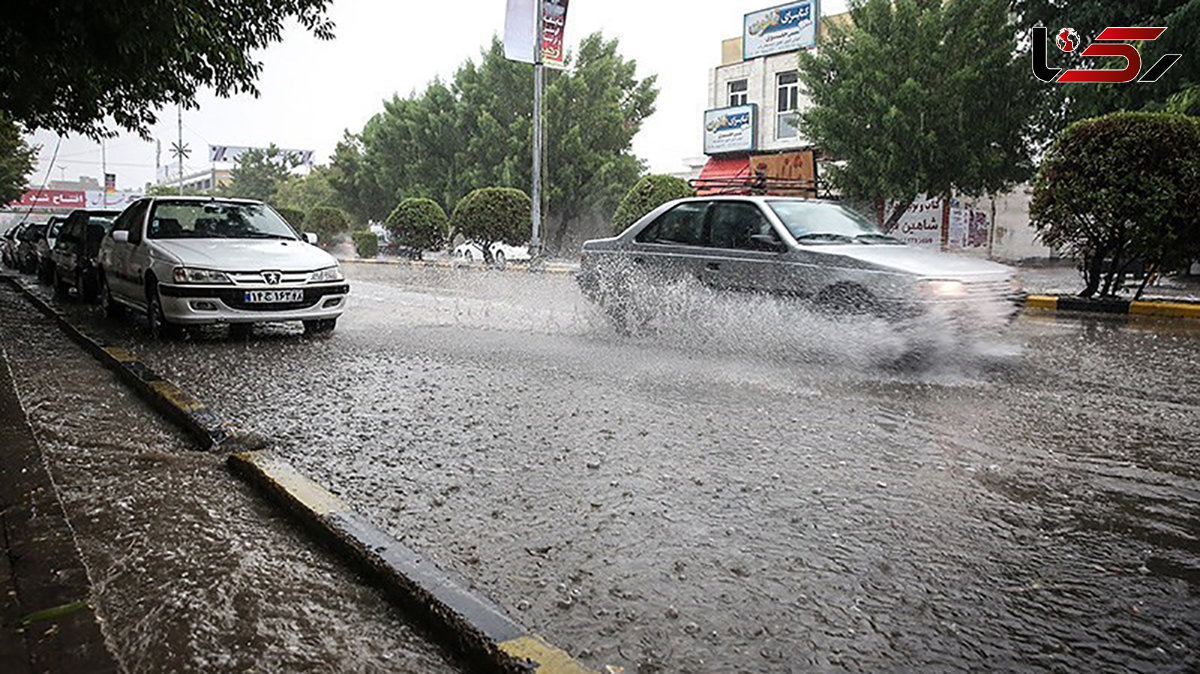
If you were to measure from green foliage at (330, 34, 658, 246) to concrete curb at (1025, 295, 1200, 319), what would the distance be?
29.3 m

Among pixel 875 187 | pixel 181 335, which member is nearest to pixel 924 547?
pixel 181 335

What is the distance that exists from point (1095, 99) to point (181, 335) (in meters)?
20.6

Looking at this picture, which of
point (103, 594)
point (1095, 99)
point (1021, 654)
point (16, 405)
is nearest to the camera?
point (1021, 654)

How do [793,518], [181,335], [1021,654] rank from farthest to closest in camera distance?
[181,335], [793,518], [1021,654]

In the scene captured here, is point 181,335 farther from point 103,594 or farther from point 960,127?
point 960,127

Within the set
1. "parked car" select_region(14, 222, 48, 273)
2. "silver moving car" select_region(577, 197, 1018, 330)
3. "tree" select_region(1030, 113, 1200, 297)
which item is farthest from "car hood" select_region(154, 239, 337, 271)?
"parked car" select_region(14, 222, 48, 273)

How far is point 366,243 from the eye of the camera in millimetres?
40688

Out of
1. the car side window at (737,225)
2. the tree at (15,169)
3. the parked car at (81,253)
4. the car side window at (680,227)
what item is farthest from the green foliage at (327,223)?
the car side window at (737,225)

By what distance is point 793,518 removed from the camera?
11.7 ft

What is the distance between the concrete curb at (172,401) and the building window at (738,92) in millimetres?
32898

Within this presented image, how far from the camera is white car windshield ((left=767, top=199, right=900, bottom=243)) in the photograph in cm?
822

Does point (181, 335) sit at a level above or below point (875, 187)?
below

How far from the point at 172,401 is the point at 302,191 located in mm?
72740

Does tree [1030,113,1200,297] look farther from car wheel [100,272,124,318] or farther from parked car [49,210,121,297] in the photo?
parked car [49,210,121,297]
